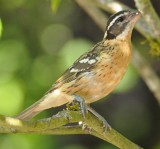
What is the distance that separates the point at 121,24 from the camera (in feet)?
14.7

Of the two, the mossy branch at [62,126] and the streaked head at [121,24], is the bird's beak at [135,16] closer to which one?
the streaked head at [121,24]

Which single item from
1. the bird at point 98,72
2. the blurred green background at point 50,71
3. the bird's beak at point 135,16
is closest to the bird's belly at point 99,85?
the bird at point 98,72

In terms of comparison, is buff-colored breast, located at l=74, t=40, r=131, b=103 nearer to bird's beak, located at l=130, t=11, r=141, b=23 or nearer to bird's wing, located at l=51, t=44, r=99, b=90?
bird's wing, located at l=51, t=44, r=99, b=90

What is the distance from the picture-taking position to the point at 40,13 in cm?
679

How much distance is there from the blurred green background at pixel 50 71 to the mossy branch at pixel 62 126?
201 centimetres

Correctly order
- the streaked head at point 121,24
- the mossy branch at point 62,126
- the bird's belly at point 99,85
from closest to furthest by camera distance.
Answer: the mossy branch at point 62,126, the bird's belly at point 99,85, the streaked head at point 121,24

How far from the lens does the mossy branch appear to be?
309 centimetres

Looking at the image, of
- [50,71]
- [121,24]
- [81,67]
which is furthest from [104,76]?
[50,71]

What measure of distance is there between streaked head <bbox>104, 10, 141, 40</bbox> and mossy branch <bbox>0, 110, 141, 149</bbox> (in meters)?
1.00

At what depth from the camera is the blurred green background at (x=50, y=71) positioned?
18.7 ft

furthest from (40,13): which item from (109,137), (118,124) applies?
(109,137)

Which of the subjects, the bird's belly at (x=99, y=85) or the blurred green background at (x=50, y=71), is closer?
the bird's belly at (x=99, y=85)

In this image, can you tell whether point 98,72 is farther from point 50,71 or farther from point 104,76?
point 50,71

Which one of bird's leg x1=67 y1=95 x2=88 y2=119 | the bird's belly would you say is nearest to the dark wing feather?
the bird's belly
